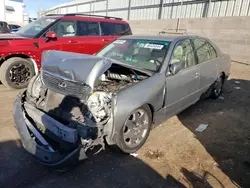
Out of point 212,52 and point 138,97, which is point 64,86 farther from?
point 212,52

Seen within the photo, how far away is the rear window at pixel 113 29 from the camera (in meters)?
7.07

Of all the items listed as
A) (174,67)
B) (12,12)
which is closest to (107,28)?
(174,67)

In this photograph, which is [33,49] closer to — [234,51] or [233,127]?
[233,127]

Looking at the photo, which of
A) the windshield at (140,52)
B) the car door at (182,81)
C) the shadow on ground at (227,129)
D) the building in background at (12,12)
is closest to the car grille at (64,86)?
the windshield at (140,52)

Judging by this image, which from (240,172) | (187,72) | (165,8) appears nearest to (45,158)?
(240,172)

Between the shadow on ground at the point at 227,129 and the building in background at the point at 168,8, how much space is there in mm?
6080

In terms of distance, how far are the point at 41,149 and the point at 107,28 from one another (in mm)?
5731

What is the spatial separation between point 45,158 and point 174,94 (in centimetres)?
216

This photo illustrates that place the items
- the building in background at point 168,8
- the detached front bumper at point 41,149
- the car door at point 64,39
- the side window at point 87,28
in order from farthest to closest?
1. the building in background at point 168,8
2. the side window at point 87,28
3. the car door at point 64,39
4. the detached front bumper at point 41,149

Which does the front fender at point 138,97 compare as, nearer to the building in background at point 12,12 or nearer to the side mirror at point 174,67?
the side mirror at point 174,67

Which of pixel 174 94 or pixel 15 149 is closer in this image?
pixel 15 149

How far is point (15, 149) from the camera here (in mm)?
2877

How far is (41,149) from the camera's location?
2273 millimetres

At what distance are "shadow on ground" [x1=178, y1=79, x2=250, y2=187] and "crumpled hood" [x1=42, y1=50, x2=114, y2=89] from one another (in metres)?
2.02
